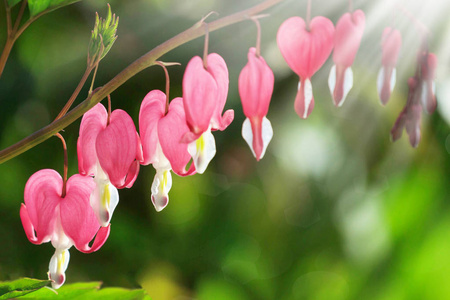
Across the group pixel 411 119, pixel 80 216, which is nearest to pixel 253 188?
pixel 80 216

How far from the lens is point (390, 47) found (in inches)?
22.2

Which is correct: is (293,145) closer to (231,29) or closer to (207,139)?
(231,29)

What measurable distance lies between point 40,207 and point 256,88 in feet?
1.04

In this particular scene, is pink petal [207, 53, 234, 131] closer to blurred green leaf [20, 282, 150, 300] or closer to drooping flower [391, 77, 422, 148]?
drooping flower [391, 77, 422, 148]

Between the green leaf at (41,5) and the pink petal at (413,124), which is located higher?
the green leaf at (41,5)

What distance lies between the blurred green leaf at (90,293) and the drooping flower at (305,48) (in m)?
0.39

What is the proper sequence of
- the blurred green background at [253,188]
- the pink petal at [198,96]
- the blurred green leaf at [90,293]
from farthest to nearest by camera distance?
the blurred green background at [253,188] < the blurred green leaf at [90,293] < the pink petal at [198,96]

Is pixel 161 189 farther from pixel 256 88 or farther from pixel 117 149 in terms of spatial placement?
pixel 256 88

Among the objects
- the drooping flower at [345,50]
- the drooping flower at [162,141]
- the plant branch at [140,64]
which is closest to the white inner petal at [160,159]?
the drooping flower at [162,141]

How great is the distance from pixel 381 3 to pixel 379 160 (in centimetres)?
125

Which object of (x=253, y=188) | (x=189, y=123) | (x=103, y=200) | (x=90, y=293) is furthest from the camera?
(x=253, y=188)

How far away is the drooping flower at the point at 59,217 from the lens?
64 centimetres

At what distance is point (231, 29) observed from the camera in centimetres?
174

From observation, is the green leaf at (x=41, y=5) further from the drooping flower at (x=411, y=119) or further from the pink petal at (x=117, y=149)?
the drooping flower at (x=411, y=119)
